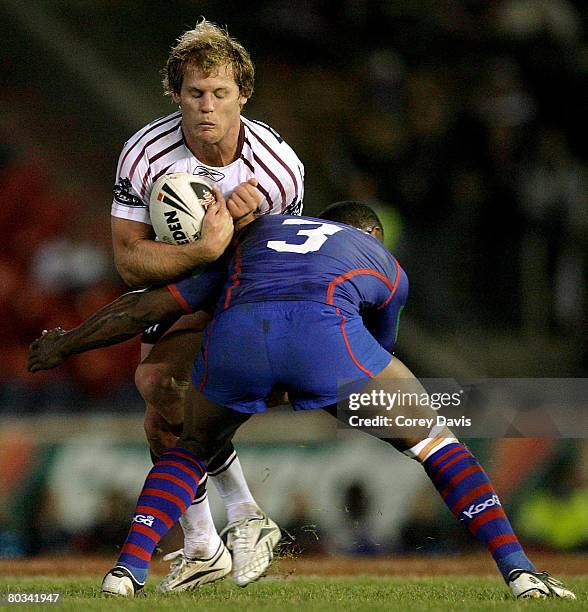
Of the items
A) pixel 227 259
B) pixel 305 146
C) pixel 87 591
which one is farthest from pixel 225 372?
pixel 305 146

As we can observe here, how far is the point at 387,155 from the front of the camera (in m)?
8.95

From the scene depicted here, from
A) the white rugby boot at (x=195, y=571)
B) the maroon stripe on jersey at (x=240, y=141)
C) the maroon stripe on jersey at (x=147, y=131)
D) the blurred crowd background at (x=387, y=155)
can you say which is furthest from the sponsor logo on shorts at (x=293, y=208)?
the blurred crowd background at (x=387, y=155)

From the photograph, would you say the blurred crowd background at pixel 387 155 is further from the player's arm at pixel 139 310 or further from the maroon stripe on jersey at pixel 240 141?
the maroon stripe on jersey at pixel 240 141

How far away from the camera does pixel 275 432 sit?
6.96 m

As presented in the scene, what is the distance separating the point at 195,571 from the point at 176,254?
1.42m

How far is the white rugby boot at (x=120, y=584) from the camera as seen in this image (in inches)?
148

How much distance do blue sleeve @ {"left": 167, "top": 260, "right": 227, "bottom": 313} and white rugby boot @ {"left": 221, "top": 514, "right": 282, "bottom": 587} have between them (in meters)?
1.11

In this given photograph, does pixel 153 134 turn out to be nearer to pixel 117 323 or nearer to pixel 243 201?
pixel 243 201

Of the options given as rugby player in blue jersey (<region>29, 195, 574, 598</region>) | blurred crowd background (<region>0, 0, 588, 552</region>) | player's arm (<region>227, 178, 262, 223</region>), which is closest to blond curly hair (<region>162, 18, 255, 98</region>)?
player's arm (<region>227, 178, 262, 223</region>)

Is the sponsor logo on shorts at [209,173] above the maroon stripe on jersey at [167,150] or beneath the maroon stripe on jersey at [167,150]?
beneath

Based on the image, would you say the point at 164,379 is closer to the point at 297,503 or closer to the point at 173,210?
→ the point at 173,210

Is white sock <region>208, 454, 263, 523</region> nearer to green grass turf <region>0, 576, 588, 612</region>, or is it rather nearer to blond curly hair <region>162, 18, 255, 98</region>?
green grass turf <region>0, 576, 588, 612</region>

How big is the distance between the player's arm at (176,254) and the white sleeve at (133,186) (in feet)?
0.45

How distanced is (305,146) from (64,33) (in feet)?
6.89
